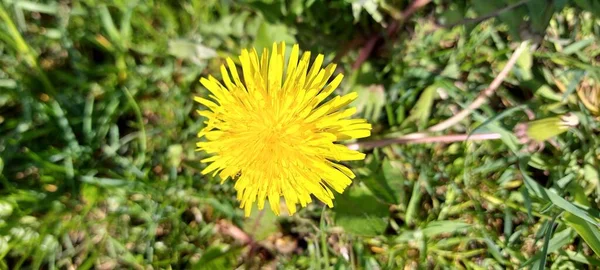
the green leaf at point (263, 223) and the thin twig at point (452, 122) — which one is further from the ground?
the thin twig at point (452, 122)

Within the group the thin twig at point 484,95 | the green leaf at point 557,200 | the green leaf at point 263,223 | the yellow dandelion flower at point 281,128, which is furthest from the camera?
the green leaf at point 263,223

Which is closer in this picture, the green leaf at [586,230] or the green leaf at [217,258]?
the green leaf at [586,230]

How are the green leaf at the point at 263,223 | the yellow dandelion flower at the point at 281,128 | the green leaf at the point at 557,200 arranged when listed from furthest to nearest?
the green leaf at the point at 263,223 < the green leaf at the point at 557,200 < the yellow dandelion flower at the point at 281,128

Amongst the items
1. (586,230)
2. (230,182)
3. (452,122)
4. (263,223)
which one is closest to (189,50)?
(230,182)

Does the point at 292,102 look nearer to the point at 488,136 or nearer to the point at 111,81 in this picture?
the point at 488,136

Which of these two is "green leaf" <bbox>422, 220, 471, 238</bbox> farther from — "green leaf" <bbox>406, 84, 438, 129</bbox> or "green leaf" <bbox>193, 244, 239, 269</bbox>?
"green leaf" <bbox>193, 244, 239, 269</bbox>

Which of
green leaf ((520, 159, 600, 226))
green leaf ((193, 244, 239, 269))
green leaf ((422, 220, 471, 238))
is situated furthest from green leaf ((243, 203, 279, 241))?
green leaf ((520, 159, 600, 226))

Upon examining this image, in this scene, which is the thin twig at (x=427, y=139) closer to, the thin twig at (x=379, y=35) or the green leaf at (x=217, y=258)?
the thin twig at (x=379, y=35)

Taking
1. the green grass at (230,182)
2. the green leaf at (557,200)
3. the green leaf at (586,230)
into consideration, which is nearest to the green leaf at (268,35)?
the green grass at (230,182)

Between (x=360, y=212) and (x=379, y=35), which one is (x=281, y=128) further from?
(x=379, y=35)
